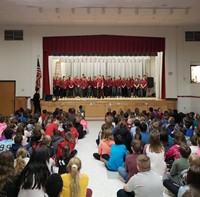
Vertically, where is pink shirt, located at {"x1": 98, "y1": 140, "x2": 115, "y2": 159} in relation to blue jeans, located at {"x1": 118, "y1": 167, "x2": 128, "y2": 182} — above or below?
above

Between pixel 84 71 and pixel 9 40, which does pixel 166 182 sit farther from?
pixel 84 71

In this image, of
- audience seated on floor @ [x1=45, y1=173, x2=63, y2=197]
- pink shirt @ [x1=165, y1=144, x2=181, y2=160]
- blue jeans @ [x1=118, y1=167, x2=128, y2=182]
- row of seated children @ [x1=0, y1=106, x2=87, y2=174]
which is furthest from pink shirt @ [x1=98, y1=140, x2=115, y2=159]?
audience seated on floor @ [x1=45, y1=173, x2=63, y2=197]

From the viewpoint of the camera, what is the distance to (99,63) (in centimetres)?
2048

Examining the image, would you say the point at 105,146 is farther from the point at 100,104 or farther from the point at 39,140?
the point at 100,104

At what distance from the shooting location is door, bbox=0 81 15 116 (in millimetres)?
15469

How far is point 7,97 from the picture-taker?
15.5 metres

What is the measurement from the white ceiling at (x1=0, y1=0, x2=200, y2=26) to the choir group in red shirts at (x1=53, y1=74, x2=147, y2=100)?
3.83 m

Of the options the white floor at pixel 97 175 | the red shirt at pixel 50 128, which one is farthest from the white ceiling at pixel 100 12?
the white floor at pixel 97 175

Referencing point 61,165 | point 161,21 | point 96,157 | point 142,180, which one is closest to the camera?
point 142,180

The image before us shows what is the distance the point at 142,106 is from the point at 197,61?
404 cm

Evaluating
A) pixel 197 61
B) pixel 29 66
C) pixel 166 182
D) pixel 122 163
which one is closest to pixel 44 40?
pixel 29 66

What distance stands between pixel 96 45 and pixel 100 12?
3.29 metres

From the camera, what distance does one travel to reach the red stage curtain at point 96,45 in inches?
619

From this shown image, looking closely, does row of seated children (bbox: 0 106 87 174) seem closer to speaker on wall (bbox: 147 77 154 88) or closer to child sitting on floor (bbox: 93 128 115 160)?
child sitting on floor (bbox: 93 128 115 160)
